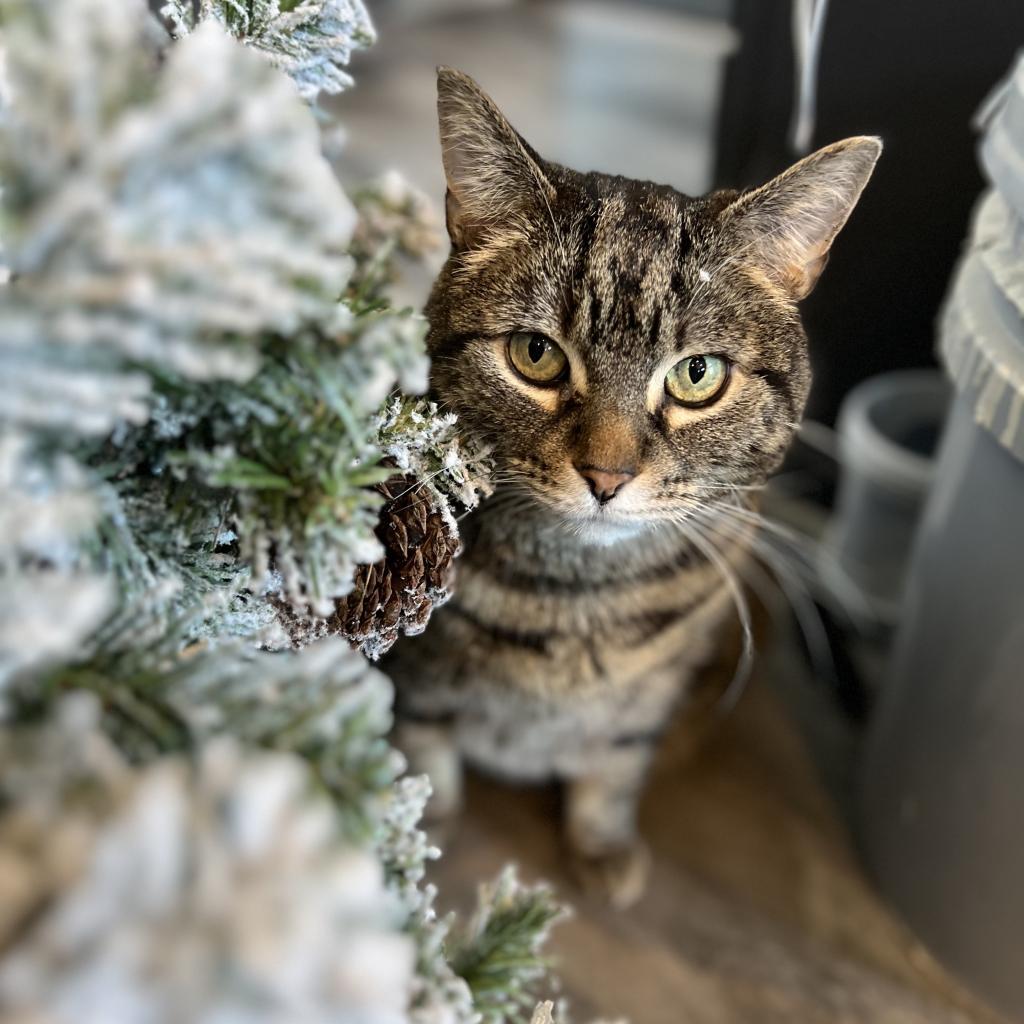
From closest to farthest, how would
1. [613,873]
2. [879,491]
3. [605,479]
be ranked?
[605,479] → [613,873] → [879,491]

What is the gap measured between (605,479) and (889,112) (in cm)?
73

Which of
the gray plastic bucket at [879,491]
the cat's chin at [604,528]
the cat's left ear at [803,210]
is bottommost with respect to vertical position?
the gray plastic bucket at [879,491]

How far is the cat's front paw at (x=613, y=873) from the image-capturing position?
1.04 metres

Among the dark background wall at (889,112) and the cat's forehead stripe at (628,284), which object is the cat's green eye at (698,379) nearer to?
the cat's forehead stripe at (628,284)

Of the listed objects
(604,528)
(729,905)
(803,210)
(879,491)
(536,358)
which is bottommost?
(729,905)

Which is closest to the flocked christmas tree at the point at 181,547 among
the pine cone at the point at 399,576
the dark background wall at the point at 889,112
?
the pine cone at the point at 399,576

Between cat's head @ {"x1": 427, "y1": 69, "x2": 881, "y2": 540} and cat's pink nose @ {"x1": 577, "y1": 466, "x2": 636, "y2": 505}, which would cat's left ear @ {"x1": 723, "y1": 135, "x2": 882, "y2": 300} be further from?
cat's pink nose @ {"x1": 577, "y1": 466, "x2": 636, "y2": 505}

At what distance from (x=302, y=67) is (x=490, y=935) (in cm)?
58

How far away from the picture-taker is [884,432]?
128cm

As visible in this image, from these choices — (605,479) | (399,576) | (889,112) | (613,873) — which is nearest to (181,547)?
(399,576)

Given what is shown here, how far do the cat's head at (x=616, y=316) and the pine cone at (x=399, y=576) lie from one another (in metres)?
0.12

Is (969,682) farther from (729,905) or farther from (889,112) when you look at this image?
(889,112)

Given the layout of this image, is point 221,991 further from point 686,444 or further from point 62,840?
point 686,444

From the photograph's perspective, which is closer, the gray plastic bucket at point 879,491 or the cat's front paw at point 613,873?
the cat's front paw at point 613,873
